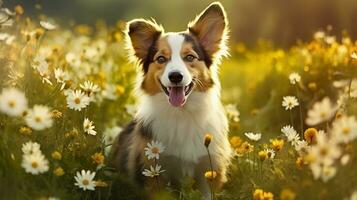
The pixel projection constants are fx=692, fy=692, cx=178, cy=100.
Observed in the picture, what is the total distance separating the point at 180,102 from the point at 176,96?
0.06 m

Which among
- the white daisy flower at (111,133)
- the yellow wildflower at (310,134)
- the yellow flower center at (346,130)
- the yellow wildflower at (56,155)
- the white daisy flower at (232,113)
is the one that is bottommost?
the yellow flower center at (346,130)

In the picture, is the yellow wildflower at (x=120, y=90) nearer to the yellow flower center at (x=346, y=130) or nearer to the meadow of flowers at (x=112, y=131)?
the meadow of flowers at (x=112, y=131)

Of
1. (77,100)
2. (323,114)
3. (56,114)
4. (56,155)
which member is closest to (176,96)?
(77,100)

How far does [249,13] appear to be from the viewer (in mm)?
16547

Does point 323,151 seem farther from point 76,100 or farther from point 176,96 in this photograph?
point 176,96

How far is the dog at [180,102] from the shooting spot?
5.79 metres

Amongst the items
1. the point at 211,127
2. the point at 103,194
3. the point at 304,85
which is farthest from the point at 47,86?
the point at 304,85

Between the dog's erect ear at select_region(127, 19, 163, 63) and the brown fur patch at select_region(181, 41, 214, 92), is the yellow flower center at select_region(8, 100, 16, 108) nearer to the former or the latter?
the brown fur patch at select_region(181, 41, 214, 92)

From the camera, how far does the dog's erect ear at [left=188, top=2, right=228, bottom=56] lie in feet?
20.3

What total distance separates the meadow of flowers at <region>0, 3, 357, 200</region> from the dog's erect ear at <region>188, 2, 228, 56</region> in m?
0.91

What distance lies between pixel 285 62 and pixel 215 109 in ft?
9.53

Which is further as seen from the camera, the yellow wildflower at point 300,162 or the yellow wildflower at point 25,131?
the yellow wildflower at point 25,131

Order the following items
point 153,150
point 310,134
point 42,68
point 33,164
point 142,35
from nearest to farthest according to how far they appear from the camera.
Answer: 1. point 33,164
2. point 310,134
3. point 153,150
4. point 42,68
5. point 142,35

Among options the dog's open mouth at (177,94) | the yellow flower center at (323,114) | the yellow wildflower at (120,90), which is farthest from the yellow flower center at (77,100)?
the yellow wildflower at (120,90)
